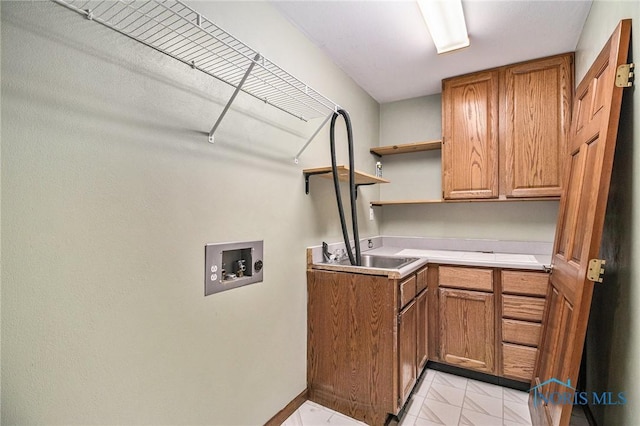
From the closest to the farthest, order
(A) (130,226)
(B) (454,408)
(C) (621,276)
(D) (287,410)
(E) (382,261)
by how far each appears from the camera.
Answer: (A) (130,226) < (C) (621,276) < (D) (287,410) < (B) (454,408) < (E) (382,261)

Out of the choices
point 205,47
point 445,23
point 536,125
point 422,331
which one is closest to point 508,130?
point 536,125

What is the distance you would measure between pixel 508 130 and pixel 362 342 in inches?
79.4

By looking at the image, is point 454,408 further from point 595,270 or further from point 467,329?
point 595,270

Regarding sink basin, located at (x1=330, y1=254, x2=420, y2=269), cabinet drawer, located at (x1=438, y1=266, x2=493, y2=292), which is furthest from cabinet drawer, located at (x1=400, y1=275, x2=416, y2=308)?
cabinet drawer, located at (x1=438, y1=266, x2=493, y2=292)

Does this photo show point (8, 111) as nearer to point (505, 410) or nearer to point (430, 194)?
point (505, 410)

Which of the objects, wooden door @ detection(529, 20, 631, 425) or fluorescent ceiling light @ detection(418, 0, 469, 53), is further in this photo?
fluorescent ceiling light @ detection(418, 0, 469, 53)

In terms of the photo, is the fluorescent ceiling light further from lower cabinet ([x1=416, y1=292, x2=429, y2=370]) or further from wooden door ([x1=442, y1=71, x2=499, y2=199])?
lower cabinet ([x1=416, y1=292, x2=429, y2=370])

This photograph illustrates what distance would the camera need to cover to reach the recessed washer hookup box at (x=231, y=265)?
4.46 feet

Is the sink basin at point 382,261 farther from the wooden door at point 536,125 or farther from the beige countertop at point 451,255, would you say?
the wooden door at point 536,125

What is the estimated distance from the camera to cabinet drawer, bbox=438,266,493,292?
7.15 ft

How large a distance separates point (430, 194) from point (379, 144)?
2.45 feet

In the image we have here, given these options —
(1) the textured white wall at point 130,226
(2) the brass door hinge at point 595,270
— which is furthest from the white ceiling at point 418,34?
(2) the brass door hinge at point 595,270

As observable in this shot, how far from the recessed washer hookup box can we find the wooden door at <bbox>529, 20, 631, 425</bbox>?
141 centimetres

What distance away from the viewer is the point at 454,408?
1.91 meters
